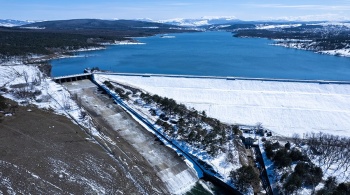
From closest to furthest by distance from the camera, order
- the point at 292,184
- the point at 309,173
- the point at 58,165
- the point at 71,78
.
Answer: the point at 292,184 < the point at 309,173 < the point at 58,165 < the point at 71,78

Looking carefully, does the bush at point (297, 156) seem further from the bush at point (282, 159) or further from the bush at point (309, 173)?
the bush at point (309, 173)

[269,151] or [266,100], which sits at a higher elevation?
[266,100]

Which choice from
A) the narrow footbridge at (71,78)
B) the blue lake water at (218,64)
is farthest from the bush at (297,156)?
the narrow footbridge at (71,78)

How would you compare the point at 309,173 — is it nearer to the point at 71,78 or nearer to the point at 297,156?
the point at 297,156

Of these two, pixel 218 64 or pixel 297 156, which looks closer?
pixel 297 156

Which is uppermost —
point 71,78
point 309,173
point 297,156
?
point 71,78

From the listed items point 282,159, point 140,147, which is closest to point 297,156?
point 282,159

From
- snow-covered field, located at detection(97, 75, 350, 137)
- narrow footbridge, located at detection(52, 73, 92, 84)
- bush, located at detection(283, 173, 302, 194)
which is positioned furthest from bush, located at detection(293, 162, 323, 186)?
narrow footbridge, located at detection(52, 73, 92, 84)

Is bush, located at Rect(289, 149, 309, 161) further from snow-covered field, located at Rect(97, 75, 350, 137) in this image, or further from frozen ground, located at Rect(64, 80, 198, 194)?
frozen ground, located at Rect(64, 80, 198, 194)

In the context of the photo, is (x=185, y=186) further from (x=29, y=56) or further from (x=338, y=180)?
(x=29, y=56)
